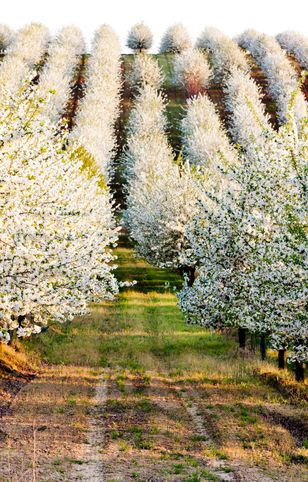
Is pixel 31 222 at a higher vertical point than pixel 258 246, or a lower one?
higher

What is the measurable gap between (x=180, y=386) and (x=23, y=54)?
347 ft

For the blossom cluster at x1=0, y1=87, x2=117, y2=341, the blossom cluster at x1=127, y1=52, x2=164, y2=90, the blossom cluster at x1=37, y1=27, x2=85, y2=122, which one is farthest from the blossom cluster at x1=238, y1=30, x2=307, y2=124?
the blossom cluster at x1=0, y1=87, x2=117, y2=341

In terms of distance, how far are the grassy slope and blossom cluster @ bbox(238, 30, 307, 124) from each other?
2310 inches

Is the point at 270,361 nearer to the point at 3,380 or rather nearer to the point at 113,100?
the point at 3,380

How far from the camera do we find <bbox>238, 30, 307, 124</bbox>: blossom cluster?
90.9m

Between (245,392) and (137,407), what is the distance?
4.67m

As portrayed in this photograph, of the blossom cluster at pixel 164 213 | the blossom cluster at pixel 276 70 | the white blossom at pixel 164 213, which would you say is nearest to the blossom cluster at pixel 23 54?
the blossom cluster at pixel 164 213

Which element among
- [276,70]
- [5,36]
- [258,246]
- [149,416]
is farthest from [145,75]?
[149,416]

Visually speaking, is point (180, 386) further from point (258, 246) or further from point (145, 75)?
point (145, 75)

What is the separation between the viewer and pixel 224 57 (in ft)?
369

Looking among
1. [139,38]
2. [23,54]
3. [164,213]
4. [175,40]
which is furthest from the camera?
[175,40]

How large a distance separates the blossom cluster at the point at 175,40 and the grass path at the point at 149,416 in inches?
4545

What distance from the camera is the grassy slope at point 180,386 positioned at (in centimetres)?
1535

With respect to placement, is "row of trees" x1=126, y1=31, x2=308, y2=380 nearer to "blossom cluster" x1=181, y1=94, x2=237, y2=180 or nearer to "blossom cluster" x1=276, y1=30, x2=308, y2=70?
"blossom cluster" x1=181, y1=94, x2=237, y2=180
